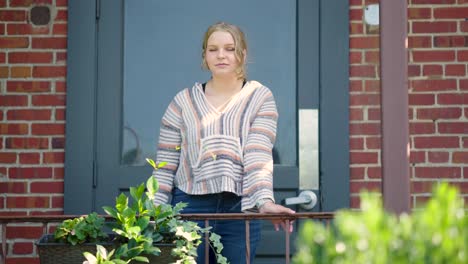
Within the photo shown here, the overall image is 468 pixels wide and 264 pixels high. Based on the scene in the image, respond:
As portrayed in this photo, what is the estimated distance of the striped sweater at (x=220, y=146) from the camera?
13.5ft

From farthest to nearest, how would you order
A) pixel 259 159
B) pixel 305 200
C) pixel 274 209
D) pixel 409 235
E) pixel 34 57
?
pixel 34 57
pixel 305 200
pixel 259 159
pixel 274 209
pixel 409 235

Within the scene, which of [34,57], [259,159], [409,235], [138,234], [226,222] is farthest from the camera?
[34,57]

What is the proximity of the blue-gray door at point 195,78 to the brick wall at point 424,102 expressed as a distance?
81 mm

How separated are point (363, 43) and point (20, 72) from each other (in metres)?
1.96

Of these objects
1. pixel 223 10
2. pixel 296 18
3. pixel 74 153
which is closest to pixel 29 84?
pixel 74 153

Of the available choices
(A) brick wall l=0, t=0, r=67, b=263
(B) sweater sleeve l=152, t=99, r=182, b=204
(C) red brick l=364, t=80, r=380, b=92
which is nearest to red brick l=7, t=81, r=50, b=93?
(A) brick wall l=0, t=0, r=67, b=263

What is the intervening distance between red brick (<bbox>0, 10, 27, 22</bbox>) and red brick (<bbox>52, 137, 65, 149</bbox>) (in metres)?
0.72

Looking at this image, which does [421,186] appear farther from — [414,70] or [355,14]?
[355,14]

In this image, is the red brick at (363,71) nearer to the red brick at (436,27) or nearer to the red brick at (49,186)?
the red brick at (436,27)

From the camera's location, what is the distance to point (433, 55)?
214 inches

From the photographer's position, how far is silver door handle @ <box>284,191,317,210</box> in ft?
17.4

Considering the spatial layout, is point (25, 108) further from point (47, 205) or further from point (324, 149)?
point (324, 149)

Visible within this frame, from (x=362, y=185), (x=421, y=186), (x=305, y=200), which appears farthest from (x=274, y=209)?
(x=421, y=186)

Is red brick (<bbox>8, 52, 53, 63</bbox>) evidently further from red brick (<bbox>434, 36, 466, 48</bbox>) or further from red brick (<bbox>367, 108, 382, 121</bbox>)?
red brick (<bbox>434, 36, 466, 48</bbox>)
